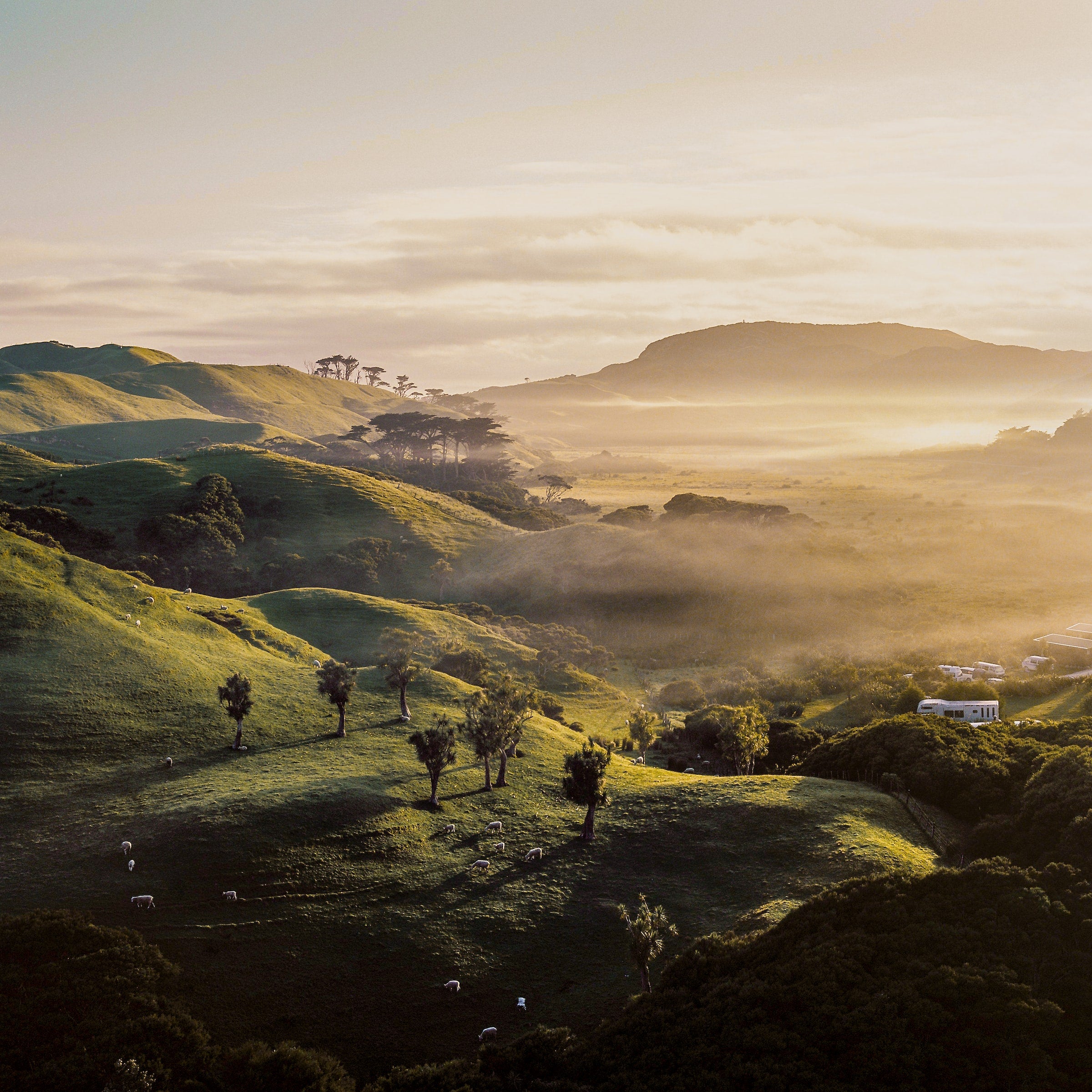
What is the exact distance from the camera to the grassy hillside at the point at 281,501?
145 metres

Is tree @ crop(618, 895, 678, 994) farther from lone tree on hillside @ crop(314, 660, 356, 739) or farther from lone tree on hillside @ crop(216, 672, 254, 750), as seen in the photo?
lone tree on hillside @ crop(216, 672, 254, 750)

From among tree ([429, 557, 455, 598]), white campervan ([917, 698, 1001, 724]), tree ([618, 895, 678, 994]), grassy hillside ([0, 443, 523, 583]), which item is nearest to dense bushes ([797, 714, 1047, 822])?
white campervan ([917, 698, 1001, 724])

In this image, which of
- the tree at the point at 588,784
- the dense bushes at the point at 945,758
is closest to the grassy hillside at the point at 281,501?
the dense bushes at the point at 945,758

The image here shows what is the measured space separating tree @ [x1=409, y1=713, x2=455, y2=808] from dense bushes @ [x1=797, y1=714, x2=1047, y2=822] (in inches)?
1153

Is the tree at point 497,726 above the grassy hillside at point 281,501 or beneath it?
beneath

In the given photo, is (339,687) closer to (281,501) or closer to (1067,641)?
(1067,641)

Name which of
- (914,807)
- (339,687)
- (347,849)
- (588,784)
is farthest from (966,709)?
(347,849)

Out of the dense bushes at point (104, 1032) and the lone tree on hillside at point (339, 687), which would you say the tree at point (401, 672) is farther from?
the dense bushes at point (104, 1032)

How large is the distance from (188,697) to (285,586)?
2986 inches

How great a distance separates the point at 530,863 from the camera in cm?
4503

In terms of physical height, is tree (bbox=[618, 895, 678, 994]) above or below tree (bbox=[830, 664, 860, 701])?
above

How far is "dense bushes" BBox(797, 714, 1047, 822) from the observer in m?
53.0

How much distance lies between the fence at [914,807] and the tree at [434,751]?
28120 mm

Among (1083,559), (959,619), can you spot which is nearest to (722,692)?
(959,619)
